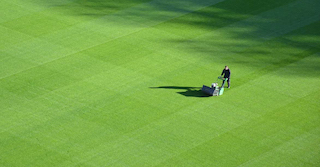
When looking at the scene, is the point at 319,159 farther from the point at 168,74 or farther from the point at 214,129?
the point at 168,74

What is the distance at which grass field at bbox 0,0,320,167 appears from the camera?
21.9m

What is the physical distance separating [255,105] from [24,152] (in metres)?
10.6

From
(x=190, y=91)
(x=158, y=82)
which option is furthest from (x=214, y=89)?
(x=158, y=82)

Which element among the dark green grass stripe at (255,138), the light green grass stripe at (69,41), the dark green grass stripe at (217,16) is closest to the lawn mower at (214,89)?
the dark green grass stripe at (255,138)

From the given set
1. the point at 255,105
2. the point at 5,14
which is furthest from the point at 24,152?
the point at 5,14

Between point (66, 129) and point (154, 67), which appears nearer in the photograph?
point (66, 129)

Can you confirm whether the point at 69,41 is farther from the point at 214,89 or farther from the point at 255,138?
the point at 255,138

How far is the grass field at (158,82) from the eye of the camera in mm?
21938

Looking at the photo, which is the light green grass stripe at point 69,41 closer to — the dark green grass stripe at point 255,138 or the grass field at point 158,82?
the grass field at point 158,82

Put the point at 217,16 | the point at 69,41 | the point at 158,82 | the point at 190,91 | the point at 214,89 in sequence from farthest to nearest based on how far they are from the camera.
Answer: the point at 217,16, the point at 69,41, the point at 158,82, the point at 190,91, the point at 214,89

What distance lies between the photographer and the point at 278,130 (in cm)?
2320

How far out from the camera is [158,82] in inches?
1071

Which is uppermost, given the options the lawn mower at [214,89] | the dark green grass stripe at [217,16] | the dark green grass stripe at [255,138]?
the dark green grass stripe at [217,16]

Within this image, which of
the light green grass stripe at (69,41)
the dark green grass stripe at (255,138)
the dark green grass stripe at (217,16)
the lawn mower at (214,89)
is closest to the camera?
the dark green grass stripe at (255,138)
